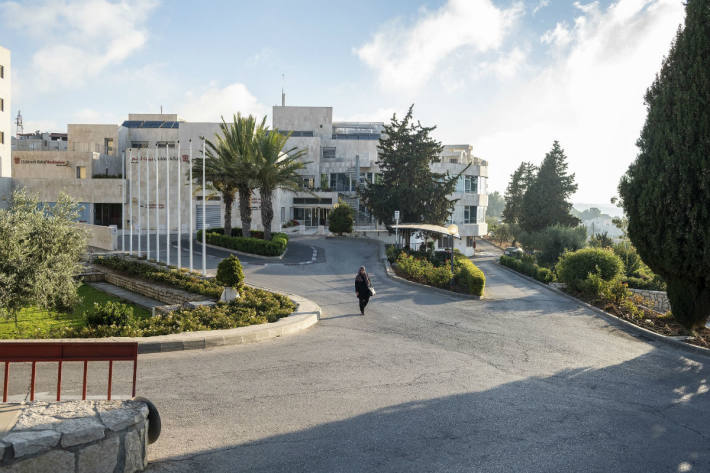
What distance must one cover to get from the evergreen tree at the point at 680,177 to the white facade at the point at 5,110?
51.6 m

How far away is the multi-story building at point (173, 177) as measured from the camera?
1688 inches

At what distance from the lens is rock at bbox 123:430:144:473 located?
5.10m

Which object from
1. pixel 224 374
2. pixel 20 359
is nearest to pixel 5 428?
pixel 20 359

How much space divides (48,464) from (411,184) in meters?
33.0

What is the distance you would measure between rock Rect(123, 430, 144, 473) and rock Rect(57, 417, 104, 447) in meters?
0.32

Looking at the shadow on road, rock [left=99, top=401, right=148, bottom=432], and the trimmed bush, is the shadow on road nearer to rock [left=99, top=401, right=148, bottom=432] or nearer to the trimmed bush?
rock [left=99, top=401, right=148, bottom=432]

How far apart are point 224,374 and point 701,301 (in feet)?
41.7

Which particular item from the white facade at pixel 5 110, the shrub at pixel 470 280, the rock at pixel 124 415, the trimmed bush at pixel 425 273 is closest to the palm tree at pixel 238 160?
the trimmed bush at pixel 425 273

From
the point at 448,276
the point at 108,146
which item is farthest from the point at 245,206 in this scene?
the point at 108,146

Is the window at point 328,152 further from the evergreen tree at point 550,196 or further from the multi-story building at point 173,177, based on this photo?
the evergreen tree at point 550,196

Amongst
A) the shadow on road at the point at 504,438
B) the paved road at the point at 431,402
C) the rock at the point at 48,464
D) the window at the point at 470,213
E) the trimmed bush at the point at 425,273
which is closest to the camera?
the rock at the point at 48,464

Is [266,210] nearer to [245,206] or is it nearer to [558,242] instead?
[245,206]

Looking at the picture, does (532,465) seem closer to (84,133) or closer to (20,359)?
(20,359)

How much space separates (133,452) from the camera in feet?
17.0
